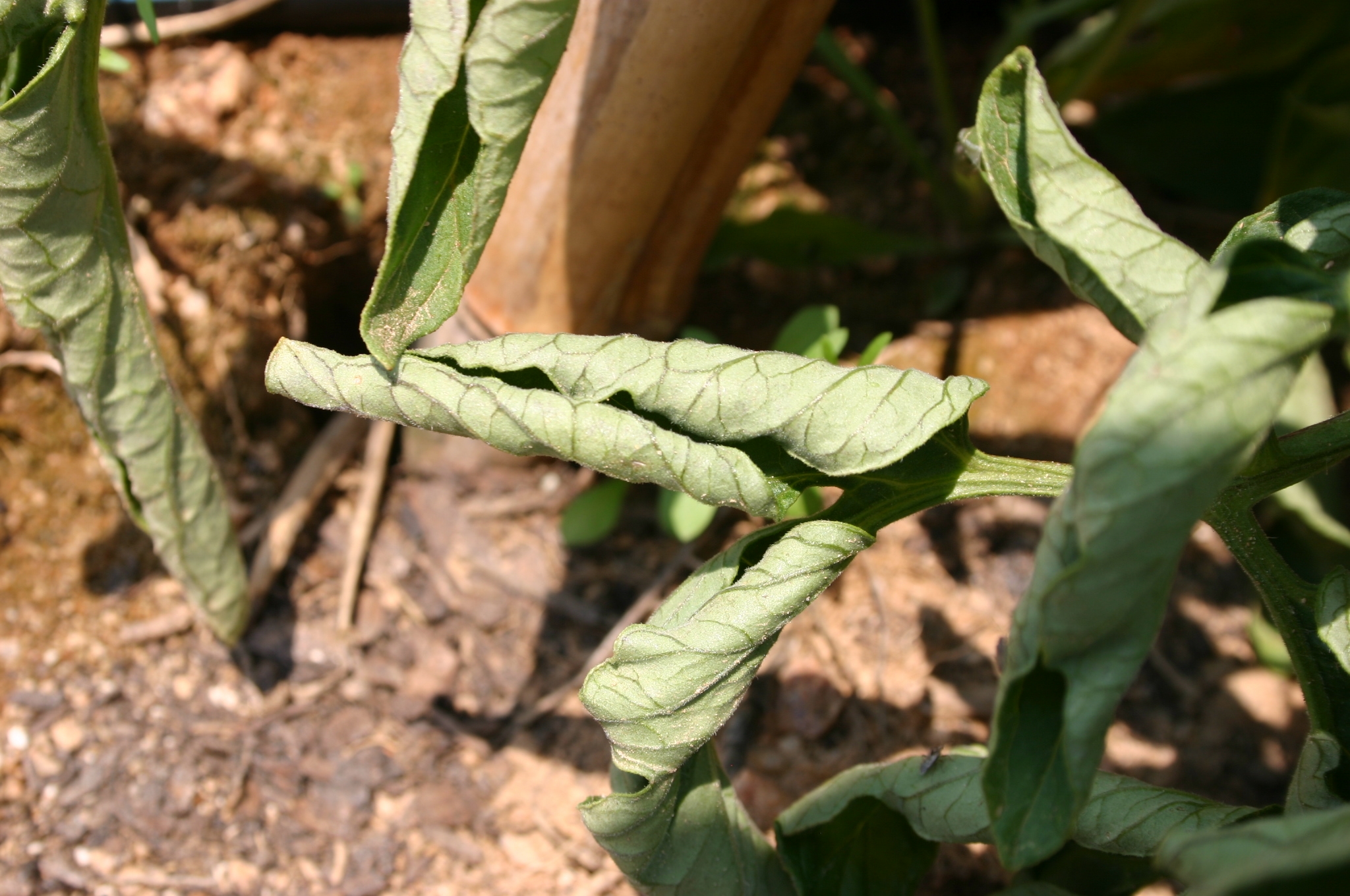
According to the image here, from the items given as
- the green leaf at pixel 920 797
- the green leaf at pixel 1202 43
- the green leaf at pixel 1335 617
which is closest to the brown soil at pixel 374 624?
the green leaf at pixel 920 797

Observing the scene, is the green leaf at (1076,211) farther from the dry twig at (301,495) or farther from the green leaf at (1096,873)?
the dry twig at (301,495)

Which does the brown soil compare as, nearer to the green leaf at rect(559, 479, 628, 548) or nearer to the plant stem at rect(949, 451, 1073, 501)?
the green leaf at rect(559, 479, 628, 548)


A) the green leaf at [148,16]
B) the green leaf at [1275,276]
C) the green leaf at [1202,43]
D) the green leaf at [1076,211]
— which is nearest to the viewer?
the green leaf at [1275,276]

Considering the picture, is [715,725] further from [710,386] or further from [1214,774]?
[1214,774]

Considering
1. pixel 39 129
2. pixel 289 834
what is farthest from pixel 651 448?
pixel 289 834

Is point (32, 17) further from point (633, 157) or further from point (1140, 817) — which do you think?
point (1140, 817)

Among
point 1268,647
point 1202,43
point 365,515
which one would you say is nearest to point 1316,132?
point 1202,43
